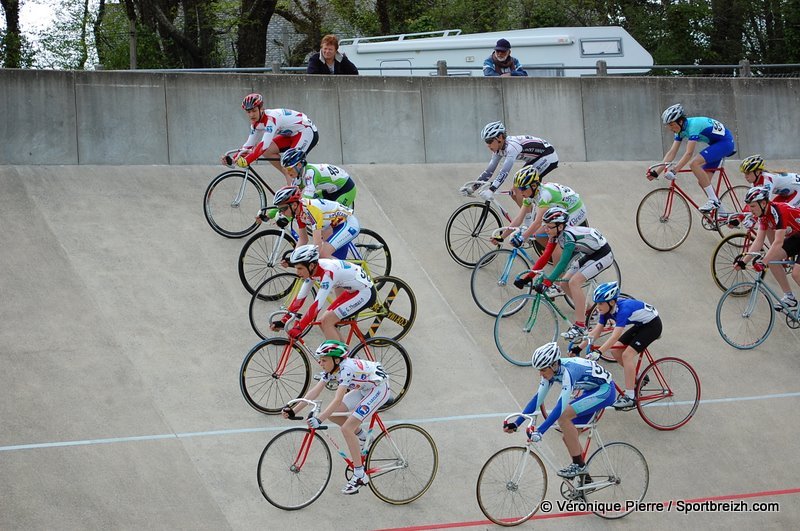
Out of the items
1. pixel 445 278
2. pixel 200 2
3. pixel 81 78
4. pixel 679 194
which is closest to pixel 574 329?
pixel 445 278

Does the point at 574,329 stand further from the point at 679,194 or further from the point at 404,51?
the point at 404,51

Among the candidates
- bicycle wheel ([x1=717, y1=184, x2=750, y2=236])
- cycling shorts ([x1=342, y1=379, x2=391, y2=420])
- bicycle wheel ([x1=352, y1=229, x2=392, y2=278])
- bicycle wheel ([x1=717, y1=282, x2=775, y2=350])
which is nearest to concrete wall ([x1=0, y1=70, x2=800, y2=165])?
bicycle wheel ([x1=717, y1=184, x2=750, y2=236])

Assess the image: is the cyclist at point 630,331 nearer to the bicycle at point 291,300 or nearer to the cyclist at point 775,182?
the bicycle at point 291,300

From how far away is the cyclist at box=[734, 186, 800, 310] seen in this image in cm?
1345

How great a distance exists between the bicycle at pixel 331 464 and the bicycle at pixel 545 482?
2.04 feet

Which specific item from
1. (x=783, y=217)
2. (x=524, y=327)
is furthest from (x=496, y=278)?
(x=783, y=217)

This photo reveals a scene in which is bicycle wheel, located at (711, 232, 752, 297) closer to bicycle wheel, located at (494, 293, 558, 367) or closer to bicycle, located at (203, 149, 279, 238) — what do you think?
bicycle wheel, located at (494, 293, 558, 367)

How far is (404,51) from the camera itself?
20984mm

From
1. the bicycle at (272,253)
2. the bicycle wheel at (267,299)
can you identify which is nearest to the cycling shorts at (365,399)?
the bicycle wheel at (267,299)

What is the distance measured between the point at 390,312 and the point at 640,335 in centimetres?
277

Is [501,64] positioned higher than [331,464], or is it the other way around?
[501,64]

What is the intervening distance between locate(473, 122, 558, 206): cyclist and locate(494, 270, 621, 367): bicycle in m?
1.69

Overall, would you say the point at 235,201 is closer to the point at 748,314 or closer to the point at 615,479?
the point at 615,479

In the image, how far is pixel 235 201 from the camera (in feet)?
46.1
